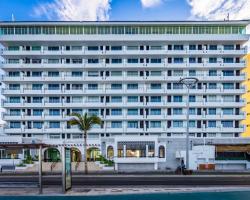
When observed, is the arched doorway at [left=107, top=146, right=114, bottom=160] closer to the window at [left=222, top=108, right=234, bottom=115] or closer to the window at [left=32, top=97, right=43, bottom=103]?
the window at [left=32, top=97, right=43, bottom=103]

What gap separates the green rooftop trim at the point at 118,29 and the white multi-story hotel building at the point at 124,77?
0.71 ft

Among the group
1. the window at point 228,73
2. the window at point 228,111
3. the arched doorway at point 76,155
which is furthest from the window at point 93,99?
the window at point 228,73

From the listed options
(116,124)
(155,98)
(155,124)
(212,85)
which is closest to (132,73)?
(155,98)

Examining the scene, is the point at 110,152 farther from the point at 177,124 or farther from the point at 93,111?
the point at 177,124

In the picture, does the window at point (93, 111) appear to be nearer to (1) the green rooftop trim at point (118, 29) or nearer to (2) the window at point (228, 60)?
(1) the green rooftop trim at point (118, 29)

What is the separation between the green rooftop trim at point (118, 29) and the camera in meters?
65.7

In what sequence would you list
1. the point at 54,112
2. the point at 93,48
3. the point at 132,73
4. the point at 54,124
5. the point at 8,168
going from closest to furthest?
the point at 8,168 < the point at 54,124 < the point at 54,112 < the point at 132,73 < the point at 93,48

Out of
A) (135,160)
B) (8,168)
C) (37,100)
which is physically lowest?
(8,168)

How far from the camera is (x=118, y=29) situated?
65.8 metres

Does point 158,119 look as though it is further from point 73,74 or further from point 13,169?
point 13,169

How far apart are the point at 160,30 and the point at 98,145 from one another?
93.5 feet

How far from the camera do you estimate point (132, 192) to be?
20.8 meters

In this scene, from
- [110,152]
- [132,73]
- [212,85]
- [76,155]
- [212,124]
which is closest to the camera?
[110,152]

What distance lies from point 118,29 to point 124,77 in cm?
1101
